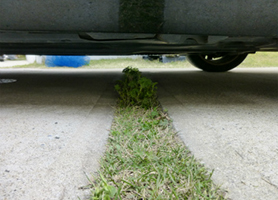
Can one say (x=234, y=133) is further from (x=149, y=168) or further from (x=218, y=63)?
(x=218, y=63)

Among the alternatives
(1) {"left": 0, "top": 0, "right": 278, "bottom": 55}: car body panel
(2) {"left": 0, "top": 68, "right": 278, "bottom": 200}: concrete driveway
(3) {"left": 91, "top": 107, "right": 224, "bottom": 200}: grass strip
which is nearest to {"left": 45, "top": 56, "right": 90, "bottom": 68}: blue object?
(2) {"left": 0, "top": 68, "right": 278, "bottom": 200}: concrete driveway

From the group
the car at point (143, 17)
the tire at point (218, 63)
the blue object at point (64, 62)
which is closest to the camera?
the car at point (143, 17)

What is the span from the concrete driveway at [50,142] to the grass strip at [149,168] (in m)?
0.06

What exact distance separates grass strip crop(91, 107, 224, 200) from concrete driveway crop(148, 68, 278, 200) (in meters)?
0.06

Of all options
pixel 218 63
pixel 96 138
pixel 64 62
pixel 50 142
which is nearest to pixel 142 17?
pixel 96 138

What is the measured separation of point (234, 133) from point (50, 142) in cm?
84

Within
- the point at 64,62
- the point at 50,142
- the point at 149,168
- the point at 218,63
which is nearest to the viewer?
the point at 149,168

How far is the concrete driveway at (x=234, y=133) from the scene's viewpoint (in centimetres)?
69

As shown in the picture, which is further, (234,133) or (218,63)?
(218,63)

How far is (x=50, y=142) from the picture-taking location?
37.6 inches

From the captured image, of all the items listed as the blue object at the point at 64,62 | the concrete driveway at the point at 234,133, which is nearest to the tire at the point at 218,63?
the concrete driveway at the point at 234,133

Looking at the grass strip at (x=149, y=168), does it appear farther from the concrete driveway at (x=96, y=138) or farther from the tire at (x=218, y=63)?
the tire at (x=218, y=63)

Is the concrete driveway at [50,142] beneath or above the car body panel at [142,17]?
beneath

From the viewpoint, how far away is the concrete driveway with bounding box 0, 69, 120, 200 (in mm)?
659
